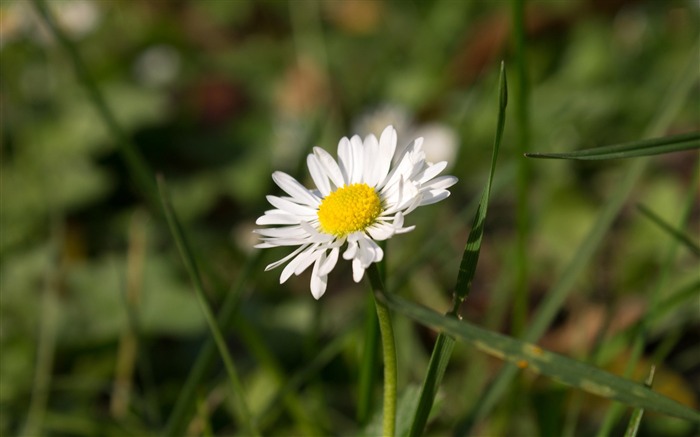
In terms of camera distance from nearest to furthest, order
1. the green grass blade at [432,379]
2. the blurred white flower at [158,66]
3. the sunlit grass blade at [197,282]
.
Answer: the green grass blade at [432,379], the sunlit grass blade at [197,282], the blurred white flower at [158,66]

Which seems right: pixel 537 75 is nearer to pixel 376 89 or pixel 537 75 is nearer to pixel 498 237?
pixel 376 89

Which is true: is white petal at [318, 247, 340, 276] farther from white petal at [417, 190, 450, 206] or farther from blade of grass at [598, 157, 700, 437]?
blade of grass at [598, 157, 700, 437]

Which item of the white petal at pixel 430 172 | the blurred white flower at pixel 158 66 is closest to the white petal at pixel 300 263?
the white petal at pixel 430 172

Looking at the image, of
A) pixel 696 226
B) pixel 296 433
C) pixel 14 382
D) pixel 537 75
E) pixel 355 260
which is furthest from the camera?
pixel 537 75

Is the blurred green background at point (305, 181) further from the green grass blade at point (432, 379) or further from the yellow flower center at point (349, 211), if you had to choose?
the yellow flower center at point (349, 211)

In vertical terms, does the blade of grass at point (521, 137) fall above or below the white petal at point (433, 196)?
above

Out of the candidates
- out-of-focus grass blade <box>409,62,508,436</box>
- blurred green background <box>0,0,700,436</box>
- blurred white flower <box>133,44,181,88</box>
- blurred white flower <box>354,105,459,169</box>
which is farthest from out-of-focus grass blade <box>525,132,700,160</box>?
blurred white flower <box>133,44,181,88</box>

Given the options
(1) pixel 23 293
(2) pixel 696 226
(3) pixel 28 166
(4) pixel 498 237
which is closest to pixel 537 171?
(4) pixel 498 237
